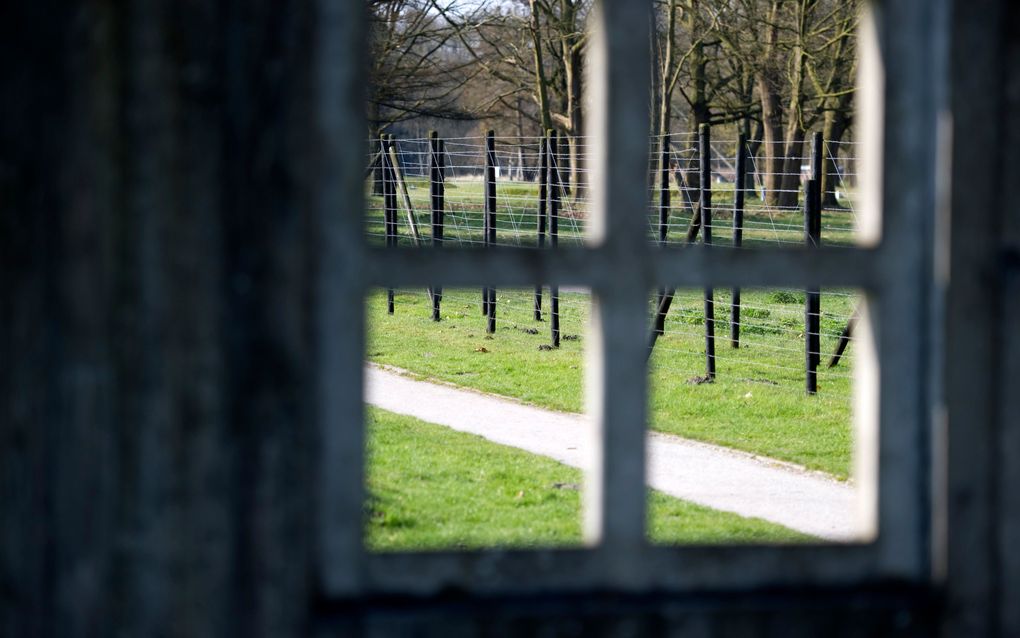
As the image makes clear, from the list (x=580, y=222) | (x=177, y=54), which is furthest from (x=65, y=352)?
(x=580, y=222)

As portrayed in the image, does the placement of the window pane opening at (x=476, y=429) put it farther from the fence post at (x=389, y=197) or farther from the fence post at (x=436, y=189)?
the fence post at (x=389, y=197)

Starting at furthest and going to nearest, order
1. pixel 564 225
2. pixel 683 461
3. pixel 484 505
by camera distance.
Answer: pixel 564 225 < pixel 683 461 < pixel 484 505

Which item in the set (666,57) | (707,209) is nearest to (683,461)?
(707,209)

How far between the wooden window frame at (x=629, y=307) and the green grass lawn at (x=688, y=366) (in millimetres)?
5288

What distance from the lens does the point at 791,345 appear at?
515 inches

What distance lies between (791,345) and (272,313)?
11272mm

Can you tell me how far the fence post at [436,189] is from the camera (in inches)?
583

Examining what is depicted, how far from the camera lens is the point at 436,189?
15.5 m

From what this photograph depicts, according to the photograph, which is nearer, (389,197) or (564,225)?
(389,197)

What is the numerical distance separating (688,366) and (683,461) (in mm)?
3827

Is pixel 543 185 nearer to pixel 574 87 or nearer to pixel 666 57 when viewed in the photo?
pixel 666 57

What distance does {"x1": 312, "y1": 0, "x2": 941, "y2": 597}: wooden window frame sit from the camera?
91.4 inches

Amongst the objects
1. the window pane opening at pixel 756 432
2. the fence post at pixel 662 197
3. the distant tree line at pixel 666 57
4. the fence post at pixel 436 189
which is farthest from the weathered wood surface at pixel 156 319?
the distant tree line at pixel 666 57

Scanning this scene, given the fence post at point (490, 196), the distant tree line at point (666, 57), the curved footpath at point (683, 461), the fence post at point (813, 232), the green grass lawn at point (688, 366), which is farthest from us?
the distant tree line at point (666, 57)
